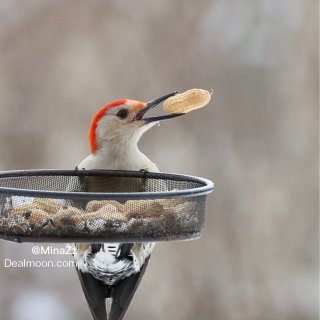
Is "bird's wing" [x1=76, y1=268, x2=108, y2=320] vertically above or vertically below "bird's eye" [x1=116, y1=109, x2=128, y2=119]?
below

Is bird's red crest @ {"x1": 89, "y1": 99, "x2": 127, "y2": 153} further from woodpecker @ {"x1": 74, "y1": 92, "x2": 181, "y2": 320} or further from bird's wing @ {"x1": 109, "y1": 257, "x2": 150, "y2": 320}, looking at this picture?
bird's wing @ {"x1": 109, "y1": 257, "x2": 150, "y2": 320}

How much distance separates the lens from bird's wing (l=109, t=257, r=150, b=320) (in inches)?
143

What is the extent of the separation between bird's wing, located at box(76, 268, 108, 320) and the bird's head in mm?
720

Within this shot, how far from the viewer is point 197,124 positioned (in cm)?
615

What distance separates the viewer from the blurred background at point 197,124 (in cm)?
604

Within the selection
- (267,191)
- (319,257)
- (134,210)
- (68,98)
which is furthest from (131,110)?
(319,257)

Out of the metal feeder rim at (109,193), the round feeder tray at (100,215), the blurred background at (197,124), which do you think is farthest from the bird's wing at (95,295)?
the blurred background at (197,124)

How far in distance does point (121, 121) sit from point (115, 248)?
70 cm

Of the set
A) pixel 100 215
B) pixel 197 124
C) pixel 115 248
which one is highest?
pixel 197 124

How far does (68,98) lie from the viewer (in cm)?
602

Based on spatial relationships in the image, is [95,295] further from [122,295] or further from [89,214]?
[89,214]

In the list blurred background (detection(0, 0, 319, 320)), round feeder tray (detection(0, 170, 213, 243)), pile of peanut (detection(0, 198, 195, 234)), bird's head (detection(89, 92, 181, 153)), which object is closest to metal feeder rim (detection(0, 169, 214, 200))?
round feeder tray (detection(0, 170, 213, 243))

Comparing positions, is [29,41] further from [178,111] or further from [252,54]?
[178,111]

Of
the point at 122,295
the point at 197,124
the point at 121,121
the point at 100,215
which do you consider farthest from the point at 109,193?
the point at 197,124
